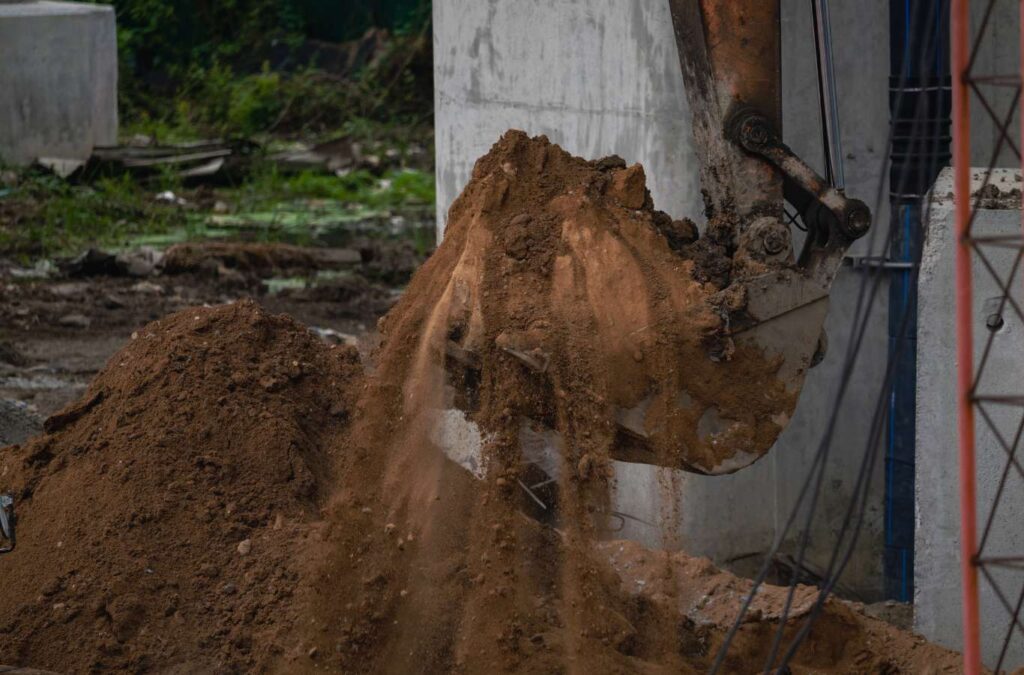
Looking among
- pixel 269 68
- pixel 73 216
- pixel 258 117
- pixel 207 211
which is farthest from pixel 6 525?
pixel 269 68

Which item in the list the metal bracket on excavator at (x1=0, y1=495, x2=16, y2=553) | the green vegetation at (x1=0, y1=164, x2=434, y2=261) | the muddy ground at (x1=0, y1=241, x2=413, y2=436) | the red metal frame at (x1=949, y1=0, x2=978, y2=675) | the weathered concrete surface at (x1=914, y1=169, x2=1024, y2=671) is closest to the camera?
the red metal frame at (x1=949, y1=0, x2=978, y2=675)

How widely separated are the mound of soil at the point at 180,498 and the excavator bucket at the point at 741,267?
0.96 metres

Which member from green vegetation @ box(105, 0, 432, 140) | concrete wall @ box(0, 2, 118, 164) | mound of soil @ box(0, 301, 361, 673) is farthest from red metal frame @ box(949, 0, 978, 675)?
green vegetation @ box(105, 0, 432, 140)

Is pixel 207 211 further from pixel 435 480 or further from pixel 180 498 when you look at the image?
pixel 435 480

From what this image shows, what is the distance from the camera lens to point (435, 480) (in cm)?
476

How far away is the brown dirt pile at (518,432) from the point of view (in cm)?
421

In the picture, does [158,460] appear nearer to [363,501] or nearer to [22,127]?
[363,501]

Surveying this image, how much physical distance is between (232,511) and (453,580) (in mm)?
842

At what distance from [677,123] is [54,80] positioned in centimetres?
1177

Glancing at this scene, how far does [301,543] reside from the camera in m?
4.87

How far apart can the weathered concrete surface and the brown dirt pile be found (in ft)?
0.67

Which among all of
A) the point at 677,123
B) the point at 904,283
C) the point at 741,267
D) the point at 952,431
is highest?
the point at 677,123

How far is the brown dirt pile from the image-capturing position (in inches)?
166

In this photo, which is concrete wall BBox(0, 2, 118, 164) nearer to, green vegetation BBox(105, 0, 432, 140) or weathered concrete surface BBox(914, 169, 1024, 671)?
green vegetation BBox(105, 0, 432, 140)
